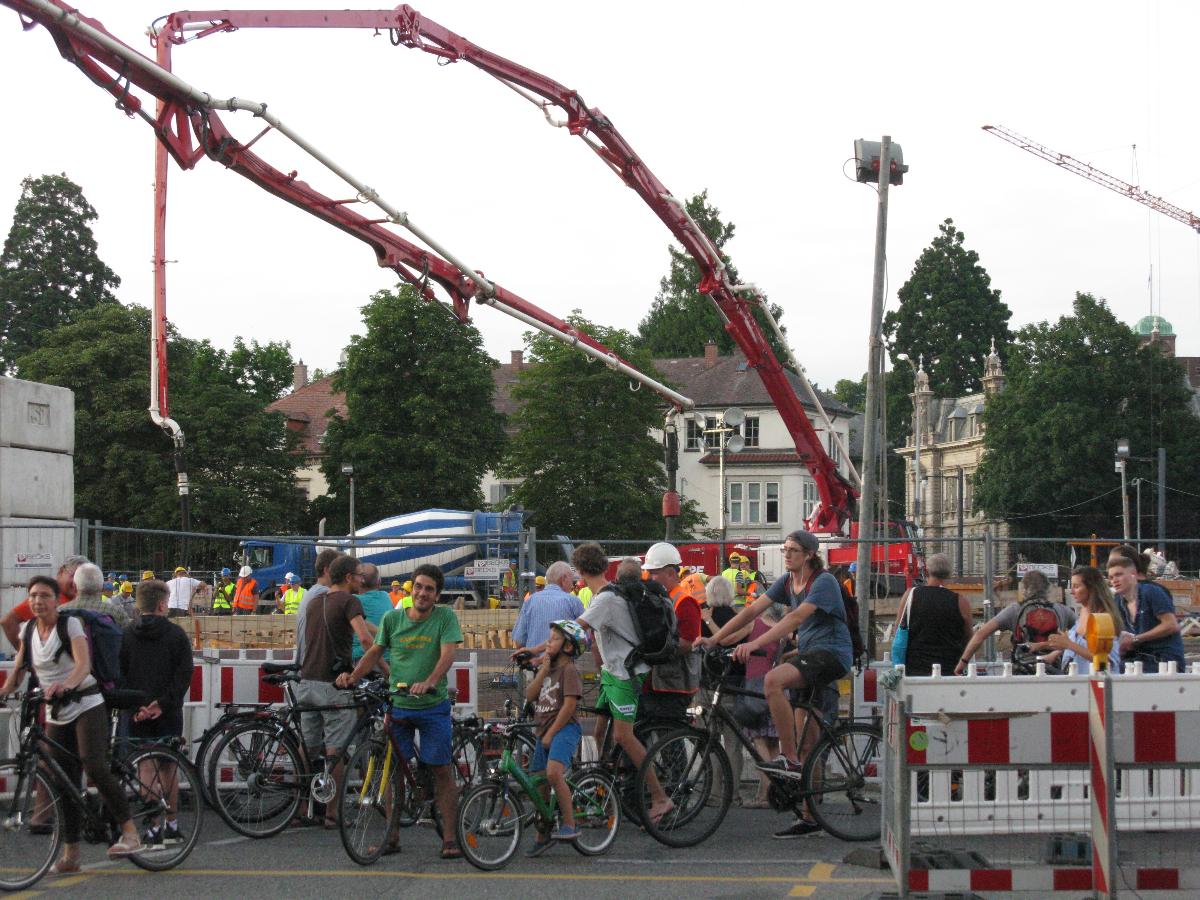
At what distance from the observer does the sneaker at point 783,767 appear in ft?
34.6

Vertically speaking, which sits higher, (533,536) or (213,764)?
(533,536)

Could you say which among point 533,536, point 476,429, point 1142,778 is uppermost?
point 476,429

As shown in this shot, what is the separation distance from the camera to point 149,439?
61438mm

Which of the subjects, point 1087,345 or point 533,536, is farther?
point 1087,345

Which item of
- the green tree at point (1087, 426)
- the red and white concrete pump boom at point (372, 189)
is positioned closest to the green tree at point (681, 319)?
the green tree at point (1087, 426)

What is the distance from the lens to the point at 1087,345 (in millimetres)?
75938

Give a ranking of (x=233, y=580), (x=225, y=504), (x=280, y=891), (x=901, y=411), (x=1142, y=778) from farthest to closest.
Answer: (x=901, y=411)
(x=225, y=504)
(x=233, y=580)
(x=280, y=891)
(x=1142, y=778)

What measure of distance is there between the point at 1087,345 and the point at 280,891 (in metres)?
71.2

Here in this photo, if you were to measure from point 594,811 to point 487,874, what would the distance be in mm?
859

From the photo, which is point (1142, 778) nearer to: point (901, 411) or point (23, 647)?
point (23, 647)

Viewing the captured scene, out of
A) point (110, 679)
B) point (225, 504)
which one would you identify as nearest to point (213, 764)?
point (110, 679)

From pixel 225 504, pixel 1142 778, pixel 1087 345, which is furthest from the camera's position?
pixel 1087 345

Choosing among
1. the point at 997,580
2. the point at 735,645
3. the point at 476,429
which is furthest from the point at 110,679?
the point at 476,429

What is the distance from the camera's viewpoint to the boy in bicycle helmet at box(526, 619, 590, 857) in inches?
387
